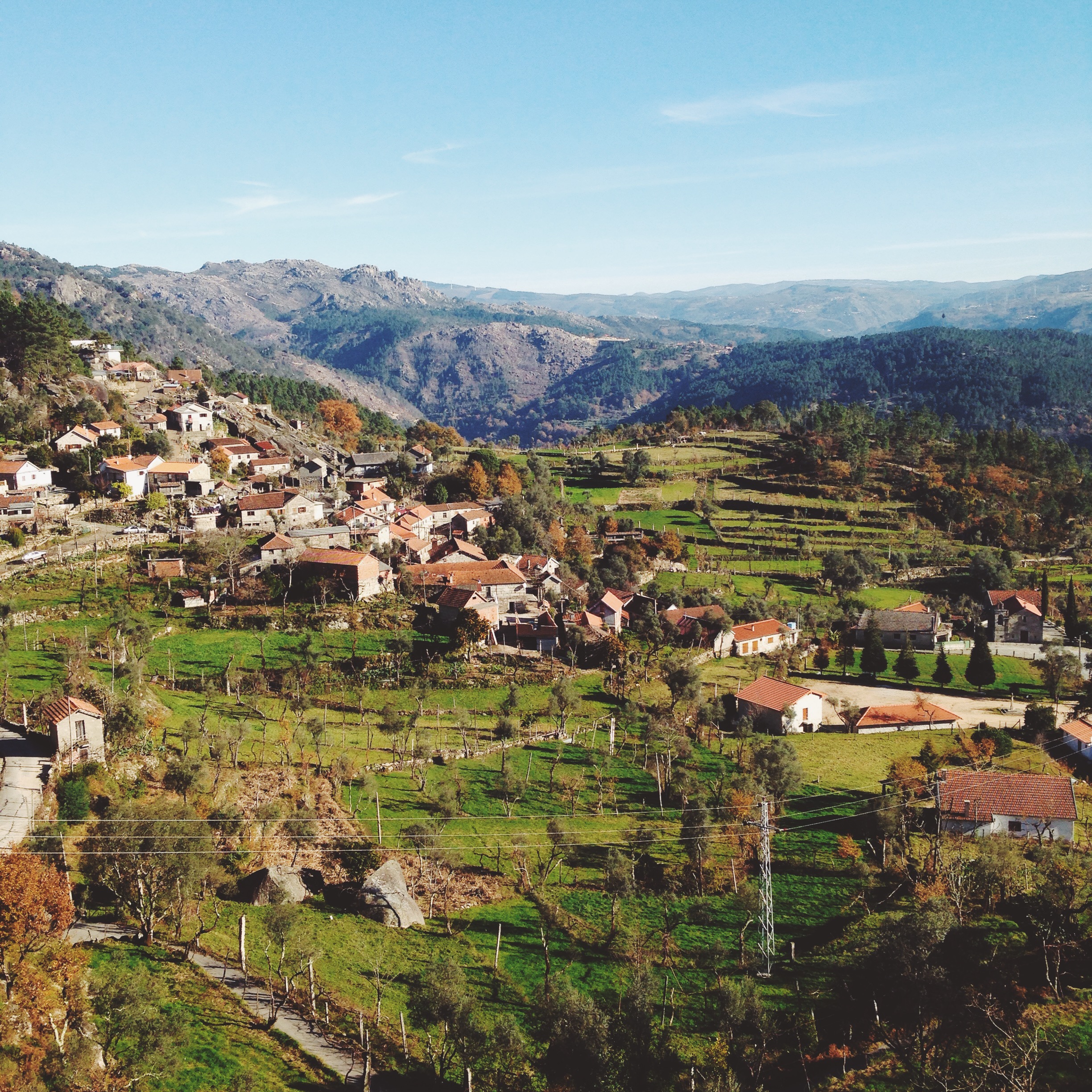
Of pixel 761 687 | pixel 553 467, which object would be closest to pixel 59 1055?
pixel 761 687

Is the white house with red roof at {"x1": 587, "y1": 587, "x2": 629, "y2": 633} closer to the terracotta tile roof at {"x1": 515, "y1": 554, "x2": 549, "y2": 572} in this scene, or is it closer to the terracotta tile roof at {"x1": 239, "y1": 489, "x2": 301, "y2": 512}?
the terracotta tile roof at {"x1": 515, "y1": 554, "x2": 549, "y2": 572}

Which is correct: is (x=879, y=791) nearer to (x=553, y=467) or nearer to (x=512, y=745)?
(x=512, y=745)

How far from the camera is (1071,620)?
64875 mm

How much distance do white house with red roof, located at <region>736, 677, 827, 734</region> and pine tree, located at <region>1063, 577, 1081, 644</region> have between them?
27.8 metres

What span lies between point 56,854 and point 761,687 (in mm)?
34428

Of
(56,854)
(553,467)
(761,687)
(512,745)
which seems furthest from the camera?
(553,467)

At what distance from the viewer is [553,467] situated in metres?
105

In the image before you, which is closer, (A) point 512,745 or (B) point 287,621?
(A) point 512,745

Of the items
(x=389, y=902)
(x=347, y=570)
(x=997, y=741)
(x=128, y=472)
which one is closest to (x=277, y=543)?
(x=347, y=570)

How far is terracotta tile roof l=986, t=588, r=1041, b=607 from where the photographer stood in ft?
221

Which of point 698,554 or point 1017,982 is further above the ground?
point 698,554

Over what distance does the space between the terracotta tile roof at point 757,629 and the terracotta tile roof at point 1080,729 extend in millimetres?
19576

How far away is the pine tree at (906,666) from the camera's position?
Answer: 5366 centimetres

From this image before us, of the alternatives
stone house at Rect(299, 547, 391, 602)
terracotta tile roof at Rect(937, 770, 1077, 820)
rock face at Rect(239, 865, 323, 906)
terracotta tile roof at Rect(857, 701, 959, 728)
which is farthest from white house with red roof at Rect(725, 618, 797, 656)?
rock face at Rect(239, 865, 323, 906)
